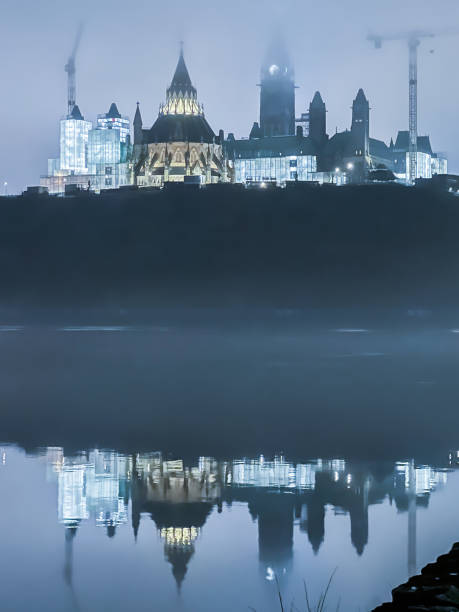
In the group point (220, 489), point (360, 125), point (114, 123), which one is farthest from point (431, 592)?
point (114, 123)

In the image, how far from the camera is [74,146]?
194 m

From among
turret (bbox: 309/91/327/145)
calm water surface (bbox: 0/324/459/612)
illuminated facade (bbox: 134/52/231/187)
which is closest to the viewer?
calm water surface (bbox: 0/324/459/612)

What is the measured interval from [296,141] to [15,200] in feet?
176

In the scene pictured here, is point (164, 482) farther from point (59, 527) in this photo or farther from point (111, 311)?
point (111, 311)

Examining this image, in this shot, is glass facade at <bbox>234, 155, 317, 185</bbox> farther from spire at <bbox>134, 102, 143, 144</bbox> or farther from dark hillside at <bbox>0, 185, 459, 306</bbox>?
dark hillside at <bbox>0, 185, 459, 306</bbox>

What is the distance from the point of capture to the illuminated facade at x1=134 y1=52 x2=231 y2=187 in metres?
160

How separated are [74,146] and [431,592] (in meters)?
194

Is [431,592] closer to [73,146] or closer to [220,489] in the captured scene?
[220,489]

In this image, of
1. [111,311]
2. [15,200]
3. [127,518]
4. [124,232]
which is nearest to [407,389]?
[127,518]

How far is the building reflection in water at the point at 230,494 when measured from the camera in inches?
490

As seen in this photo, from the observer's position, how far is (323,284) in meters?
Result: 116

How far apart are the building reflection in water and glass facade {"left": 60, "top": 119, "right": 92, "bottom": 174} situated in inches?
6798

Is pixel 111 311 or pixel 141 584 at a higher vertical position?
pixel 111 311

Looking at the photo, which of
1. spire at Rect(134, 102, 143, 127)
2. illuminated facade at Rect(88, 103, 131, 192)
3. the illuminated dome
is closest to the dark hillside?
the illuminated dome
